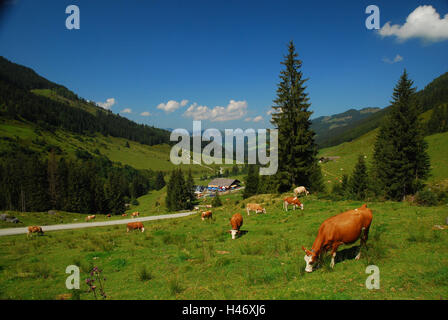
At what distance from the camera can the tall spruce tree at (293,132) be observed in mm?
29688

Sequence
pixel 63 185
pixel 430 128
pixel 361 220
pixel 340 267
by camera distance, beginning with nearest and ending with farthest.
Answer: pixel 340 267 < pixel 361 220 < pixel 63 185 < pixel 430 128

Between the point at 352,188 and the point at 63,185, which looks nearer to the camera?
the point at 352,188

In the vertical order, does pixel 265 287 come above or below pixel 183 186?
above

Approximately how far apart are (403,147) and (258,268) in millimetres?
38668

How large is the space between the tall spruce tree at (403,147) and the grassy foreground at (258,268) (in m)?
25.6

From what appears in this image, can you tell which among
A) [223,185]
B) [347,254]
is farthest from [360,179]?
[223,185]

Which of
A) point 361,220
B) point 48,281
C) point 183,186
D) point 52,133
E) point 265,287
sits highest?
point 52,133

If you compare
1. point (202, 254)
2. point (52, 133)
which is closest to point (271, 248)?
point (202, 254)

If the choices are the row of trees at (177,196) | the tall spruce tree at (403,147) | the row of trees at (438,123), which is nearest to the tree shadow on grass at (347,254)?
the tall spruce tree at (403,147)

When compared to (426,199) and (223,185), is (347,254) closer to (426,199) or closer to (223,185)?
(426,199)
